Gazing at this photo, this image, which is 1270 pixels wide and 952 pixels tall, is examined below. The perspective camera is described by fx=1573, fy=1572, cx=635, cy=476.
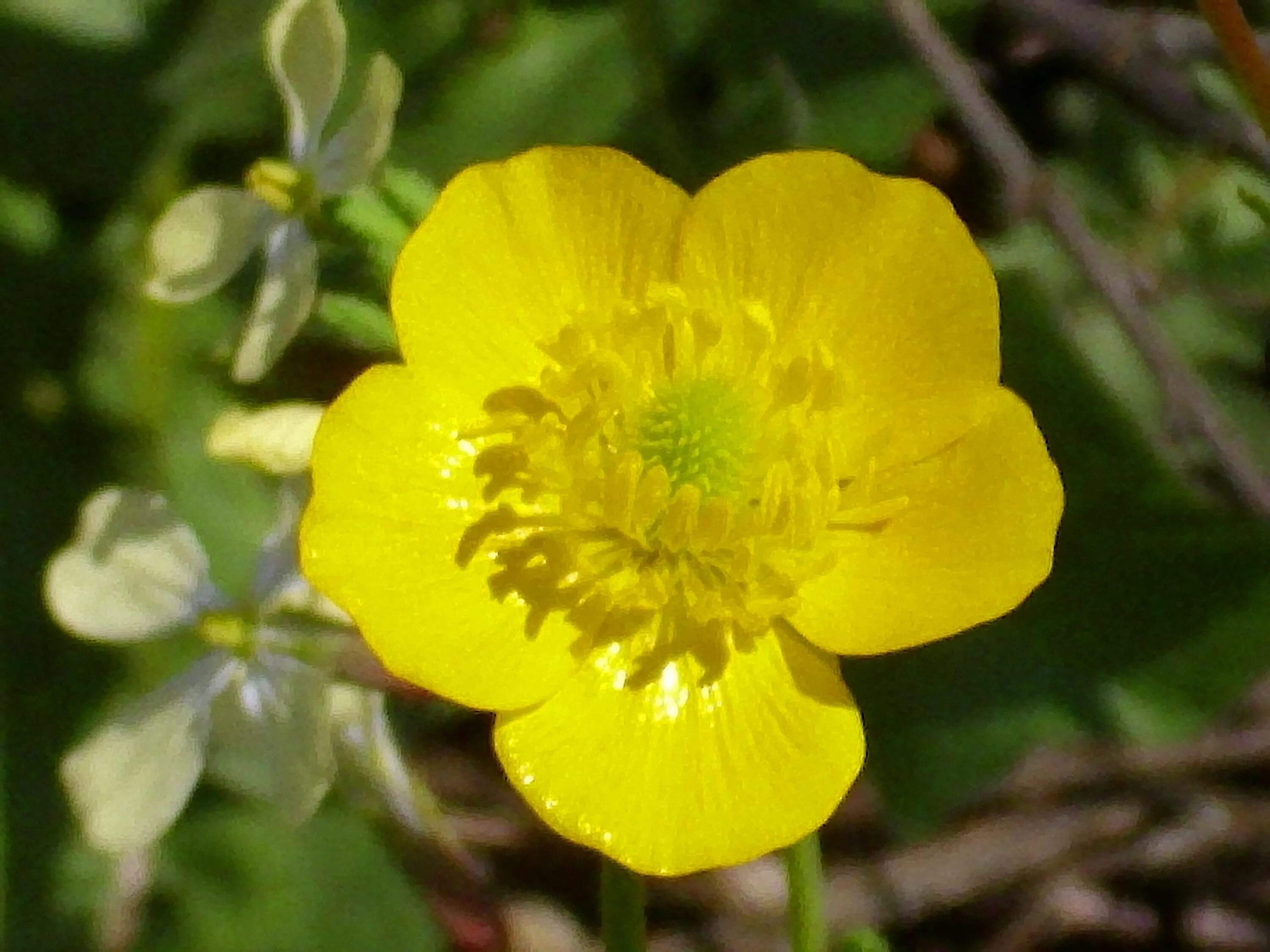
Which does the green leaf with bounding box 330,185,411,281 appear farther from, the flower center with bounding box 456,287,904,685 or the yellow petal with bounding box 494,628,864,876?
the yellow petal with bounding box 494,628,864,876

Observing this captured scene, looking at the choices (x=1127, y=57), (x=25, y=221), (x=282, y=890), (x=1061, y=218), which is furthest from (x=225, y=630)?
(x=1127, y=57)

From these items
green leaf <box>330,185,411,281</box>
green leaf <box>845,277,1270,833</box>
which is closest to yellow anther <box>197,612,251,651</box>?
green leaf <box>330,185,411,281</box>

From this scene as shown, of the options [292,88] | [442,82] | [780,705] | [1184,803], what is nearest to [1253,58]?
[780,705]

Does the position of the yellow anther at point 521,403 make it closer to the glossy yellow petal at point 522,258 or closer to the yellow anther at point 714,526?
the glossy yellow petal at point 522,258

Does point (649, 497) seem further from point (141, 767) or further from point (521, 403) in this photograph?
point (141, 767)

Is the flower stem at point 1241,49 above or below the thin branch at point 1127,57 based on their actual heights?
above

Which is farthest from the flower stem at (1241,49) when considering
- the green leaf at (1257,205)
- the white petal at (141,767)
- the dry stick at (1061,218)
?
the white petal at (141,767)
